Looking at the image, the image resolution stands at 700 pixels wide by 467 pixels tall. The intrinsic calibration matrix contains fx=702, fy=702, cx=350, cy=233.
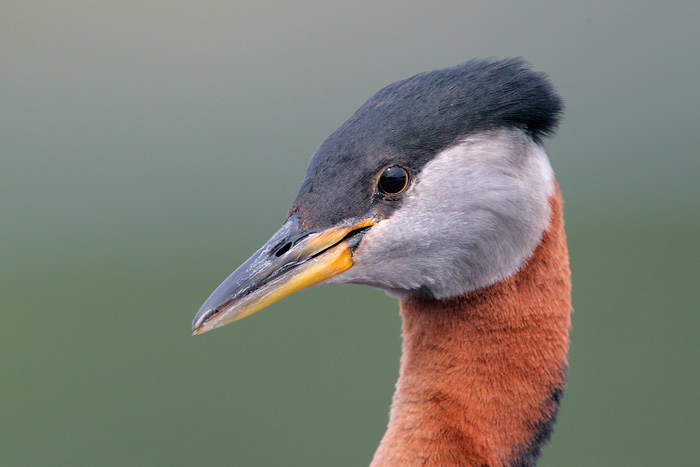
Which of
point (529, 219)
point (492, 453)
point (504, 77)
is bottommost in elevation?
point (492, 453)

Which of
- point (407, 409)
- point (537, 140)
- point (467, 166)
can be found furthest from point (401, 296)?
point (537, 140)

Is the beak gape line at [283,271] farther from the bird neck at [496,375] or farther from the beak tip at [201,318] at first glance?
the bird neck at [496,375]

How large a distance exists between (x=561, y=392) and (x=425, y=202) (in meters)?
0.72

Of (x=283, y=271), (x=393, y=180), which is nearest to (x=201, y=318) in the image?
(x=283, y=271)

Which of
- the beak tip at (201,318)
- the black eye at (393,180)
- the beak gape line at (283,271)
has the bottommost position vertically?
the beak tip at (201,318)

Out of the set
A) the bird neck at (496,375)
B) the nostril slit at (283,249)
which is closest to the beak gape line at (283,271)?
the nostril slit at (283,249)

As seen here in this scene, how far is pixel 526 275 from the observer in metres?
2.04

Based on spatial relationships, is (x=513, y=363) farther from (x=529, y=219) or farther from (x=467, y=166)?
(x=467, y=166)

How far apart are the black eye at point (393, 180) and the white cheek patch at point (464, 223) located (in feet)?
0.11

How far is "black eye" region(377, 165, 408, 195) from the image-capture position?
1912 millimetres

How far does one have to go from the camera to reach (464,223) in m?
1.98

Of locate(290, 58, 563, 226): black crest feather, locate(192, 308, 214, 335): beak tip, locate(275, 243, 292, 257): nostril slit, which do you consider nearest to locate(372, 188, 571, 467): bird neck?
locate(290, 58, 563, 226): black crest feather

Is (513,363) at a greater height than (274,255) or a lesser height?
lesser

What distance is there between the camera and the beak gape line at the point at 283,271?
6.20ft
